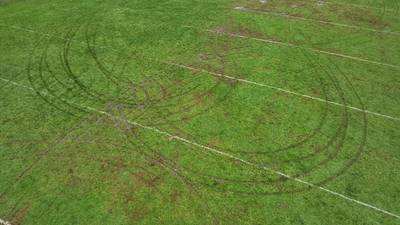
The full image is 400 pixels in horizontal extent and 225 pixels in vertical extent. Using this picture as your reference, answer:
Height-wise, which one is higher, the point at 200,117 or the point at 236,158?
the point at 200,117

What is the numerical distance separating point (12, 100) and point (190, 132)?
304 inches

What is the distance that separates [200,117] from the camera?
14.4 metres

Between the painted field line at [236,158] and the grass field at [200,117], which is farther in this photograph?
the grass field at [200,117]

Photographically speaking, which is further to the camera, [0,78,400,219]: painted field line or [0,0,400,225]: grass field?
[0,0,400,225]: grass field

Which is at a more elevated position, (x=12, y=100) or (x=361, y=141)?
(x=12, y=100)

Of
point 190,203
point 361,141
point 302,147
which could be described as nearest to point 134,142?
point 190,203

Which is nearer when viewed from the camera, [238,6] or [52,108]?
[52,108]

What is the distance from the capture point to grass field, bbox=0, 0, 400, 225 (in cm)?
1120

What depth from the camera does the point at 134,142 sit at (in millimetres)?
13273

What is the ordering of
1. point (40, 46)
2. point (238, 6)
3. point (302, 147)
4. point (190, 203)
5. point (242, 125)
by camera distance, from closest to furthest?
point (190, 203) → point (302, 147) → point (242, 125) → point (40, 46) → point (238, 6)

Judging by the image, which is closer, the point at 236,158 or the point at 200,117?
the point at 236,158

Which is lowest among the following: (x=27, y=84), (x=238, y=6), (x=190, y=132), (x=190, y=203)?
(x=190, y=203)

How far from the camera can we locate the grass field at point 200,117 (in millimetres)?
11203

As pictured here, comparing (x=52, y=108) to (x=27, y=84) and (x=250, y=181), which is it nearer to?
(x=27, y=84)
